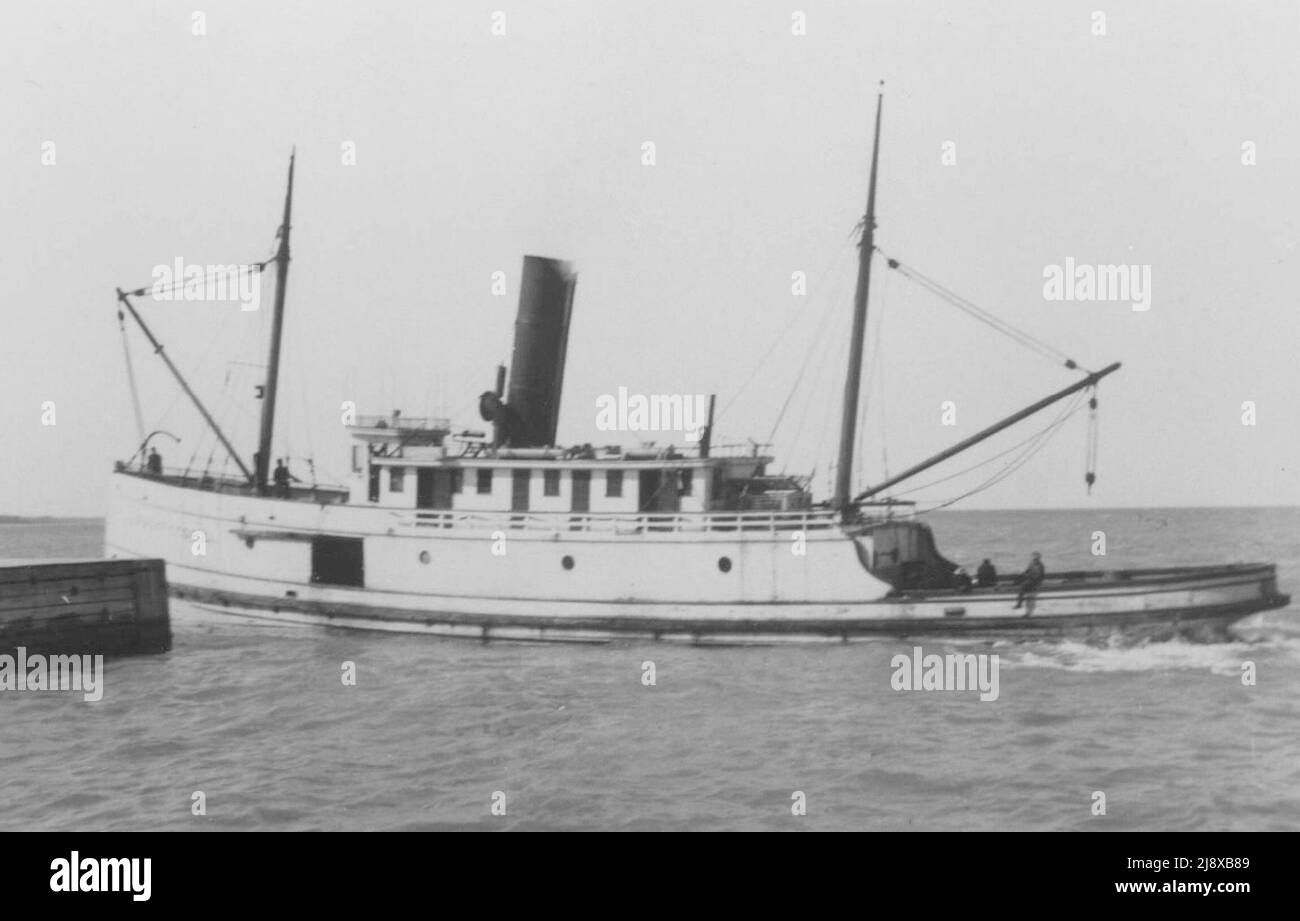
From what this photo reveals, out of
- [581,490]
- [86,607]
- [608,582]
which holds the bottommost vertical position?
[86,607]

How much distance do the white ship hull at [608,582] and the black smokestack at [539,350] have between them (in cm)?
199

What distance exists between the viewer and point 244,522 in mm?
22234

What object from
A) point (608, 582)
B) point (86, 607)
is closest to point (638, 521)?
point (608, 582)

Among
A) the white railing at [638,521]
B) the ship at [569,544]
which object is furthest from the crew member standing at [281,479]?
the white railing at [638,521]

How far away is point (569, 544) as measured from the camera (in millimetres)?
20578

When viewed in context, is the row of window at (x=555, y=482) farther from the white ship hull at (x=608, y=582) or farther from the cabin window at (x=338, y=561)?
the cabin window at (x=338, y=561)

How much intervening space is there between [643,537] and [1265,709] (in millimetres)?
9261

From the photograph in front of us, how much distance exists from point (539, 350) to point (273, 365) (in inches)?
192

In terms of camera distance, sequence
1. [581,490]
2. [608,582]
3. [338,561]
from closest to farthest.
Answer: [608,582], [581,490], [338,561]

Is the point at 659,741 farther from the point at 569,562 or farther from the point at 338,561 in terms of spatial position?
the point at 338,561

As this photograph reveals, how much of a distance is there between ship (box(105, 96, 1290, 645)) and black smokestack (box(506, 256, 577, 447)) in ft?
0.11
